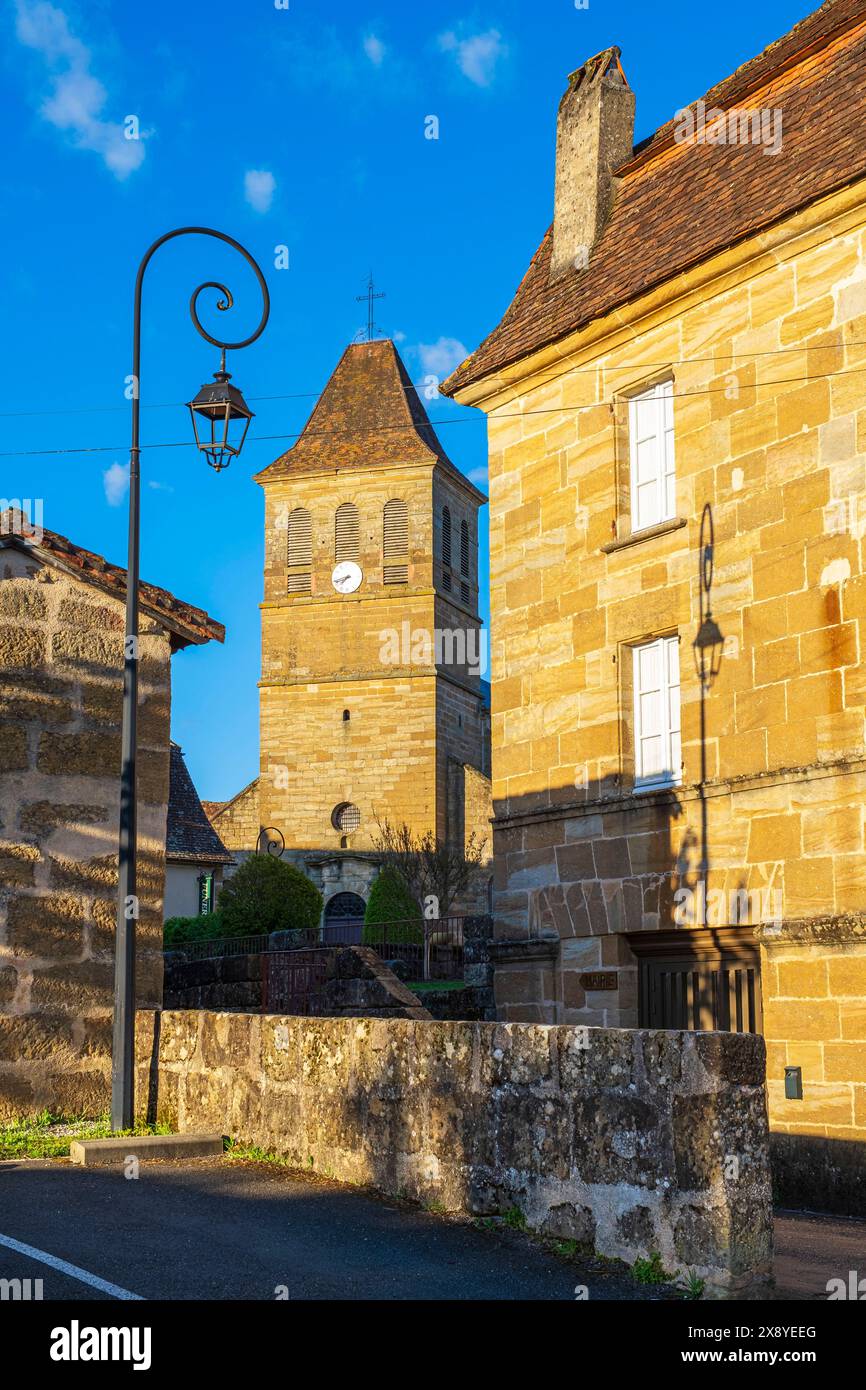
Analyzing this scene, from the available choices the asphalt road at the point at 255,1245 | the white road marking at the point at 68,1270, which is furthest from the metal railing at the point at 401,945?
the white road marking at the point at 68,1270

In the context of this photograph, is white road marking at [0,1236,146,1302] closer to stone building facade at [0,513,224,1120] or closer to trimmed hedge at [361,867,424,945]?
stone building facade at [0,513,224,1120]

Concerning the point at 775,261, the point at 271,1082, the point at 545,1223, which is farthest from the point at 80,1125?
the point at 775,261

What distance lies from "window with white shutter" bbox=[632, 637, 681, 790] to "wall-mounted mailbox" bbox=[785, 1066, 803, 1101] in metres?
2.87

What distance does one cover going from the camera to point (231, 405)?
12.2 metres

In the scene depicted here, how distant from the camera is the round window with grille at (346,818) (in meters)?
50.4

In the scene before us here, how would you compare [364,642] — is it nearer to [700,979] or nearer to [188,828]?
[188,828]

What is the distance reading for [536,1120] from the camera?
21.9ft

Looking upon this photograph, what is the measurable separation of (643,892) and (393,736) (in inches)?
1459

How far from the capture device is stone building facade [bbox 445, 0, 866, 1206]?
12.1 metres

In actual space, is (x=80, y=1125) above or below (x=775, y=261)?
below

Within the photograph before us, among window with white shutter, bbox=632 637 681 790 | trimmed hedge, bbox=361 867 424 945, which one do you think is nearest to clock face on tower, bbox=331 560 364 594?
trimmed hedge, bbox=361 867 424 945

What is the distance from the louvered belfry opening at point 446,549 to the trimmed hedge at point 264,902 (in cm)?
2026

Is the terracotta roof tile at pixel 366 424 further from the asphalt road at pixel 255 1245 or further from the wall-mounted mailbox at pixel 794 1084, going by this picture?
the asphalt road at pixel 255 1245

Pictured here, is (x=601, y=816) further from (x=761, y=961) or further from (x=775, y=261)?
(x=775, y=261)
